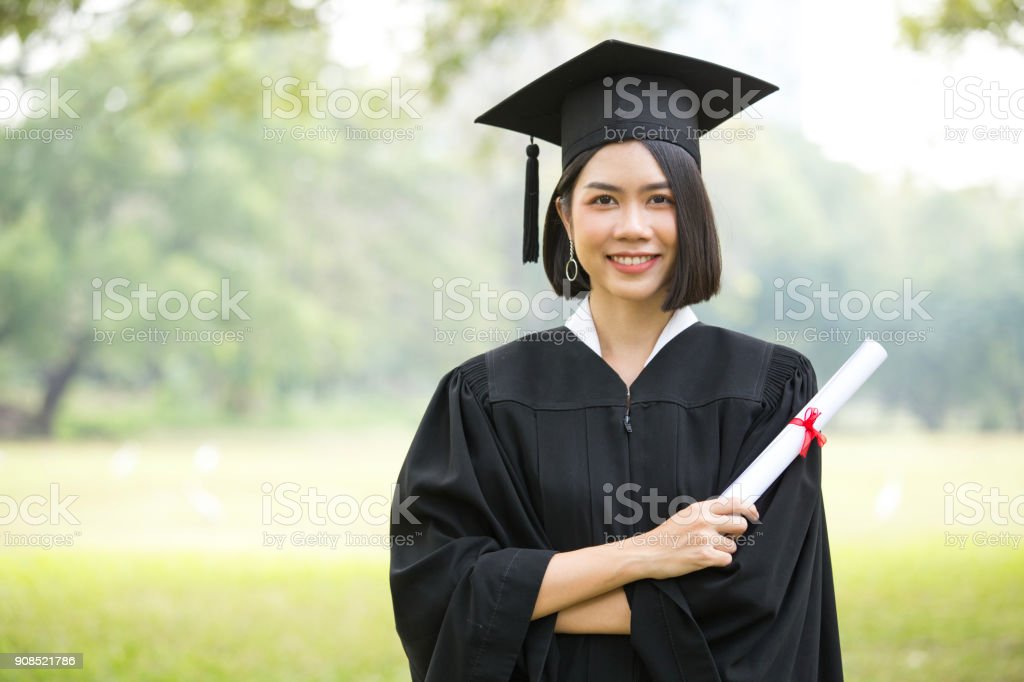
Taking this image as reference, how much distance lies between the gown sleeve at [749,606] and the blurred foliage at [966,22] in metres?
4.28

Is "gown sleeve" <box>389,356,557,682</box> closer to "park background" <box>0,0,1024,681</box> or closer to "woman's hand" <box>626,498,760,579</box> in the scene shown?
"woman's hand" <box>626,498,760,579</box>

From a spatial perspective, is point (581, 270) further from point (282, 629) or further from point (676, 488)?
point (282, 629)

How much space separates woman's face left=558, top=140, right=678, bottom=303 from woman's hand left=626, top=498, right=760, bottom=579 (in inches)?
18.5

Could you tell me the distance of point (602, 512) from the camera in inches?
80.0

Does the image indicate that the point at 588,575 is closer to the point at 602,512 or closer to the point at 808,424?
the point at 602,512

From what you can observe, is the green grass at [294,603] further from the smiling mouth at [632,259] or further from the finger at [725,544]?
the smiling mouth at [632,259]

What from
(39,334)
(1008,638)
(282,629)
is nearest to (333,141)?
(39,334)

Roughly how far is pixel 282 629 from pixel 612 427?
5.03 meters

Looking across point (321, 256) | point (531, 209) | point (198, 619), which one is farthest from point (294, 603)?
point (321, 256)

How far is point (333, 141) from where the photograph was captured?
22.8m

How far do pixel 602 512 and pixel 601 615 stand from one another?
0.68 ft

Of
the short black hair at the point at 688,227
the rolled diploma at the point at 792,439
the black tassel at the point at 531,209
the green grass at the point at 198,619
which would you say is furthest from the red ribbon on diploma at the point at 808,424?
the green grass at the point at 198,619

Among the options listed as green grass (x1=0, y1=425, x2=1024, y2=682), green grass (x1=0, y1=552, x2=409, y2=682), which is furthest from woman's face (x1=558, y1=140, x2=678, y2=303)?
green grass (x1=0, y1=552, x2=409, y2=682)

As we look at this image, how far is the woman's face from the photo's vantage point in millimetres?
2035
